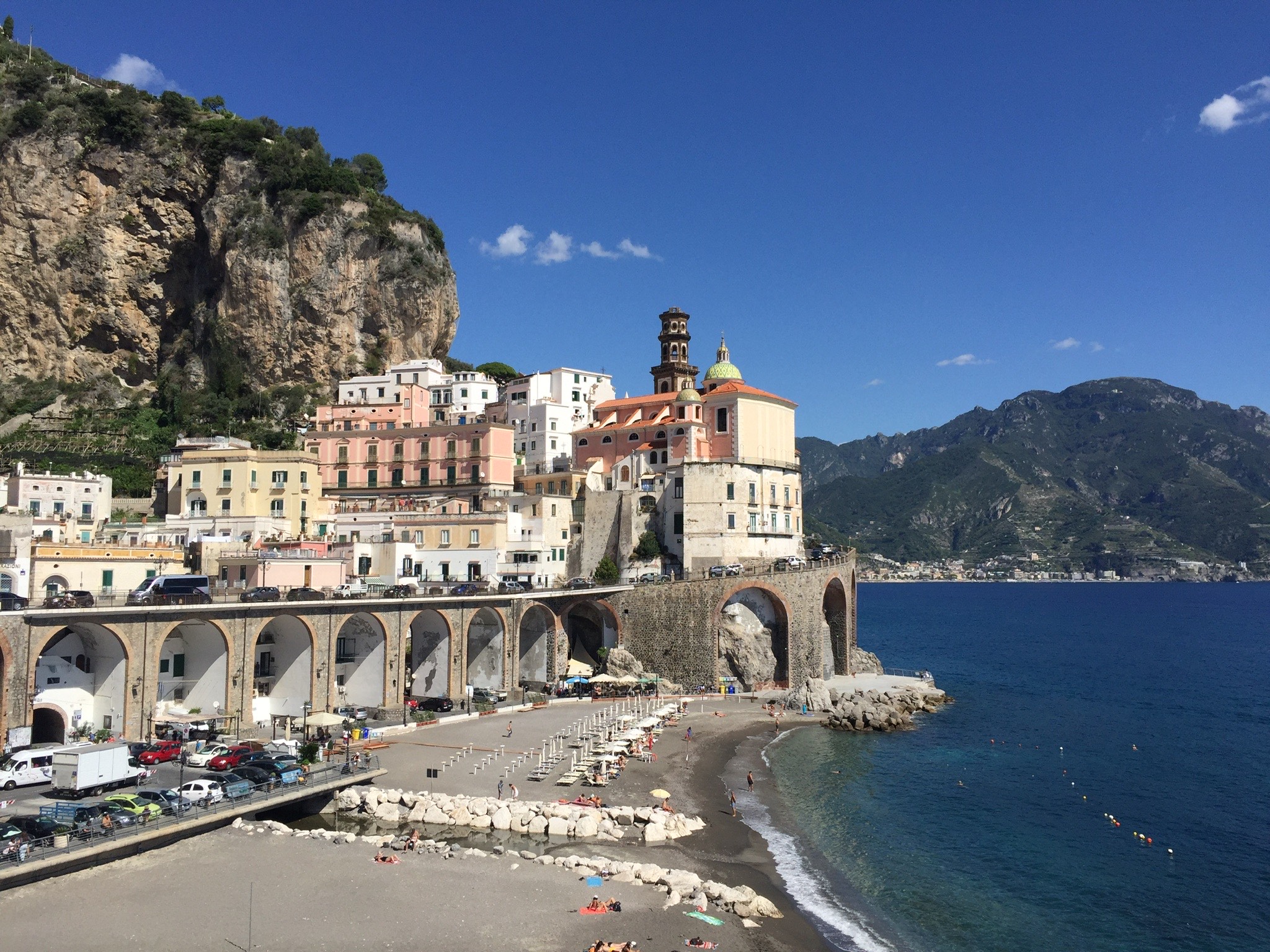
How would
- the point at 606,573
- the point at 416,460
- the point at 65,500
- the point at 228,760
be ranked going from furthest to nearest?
the point at 416,460 < the point at 606,573 < the point at 65,500 < the point at 228,760

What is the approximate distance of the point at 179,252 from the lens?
97750mm

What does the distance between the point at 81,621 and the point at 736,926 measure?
27409 mm

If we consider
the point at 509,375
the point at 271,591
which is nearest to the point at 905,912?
the point at 271,591

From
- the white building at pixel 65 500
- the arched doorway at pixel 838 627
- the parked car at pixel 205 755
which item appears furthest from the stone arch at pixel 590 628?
the white building at pixel 65 500

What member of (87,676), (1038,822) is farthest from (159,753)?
(1038,822)

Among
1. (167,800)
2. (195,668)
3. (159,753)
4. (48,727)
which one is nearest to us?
(167,800)

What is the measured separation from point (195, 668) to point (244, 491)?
Answer: 2641 centimetres

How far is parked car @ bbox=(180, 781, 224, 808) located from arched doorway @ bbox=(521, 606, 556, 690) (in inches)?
1179

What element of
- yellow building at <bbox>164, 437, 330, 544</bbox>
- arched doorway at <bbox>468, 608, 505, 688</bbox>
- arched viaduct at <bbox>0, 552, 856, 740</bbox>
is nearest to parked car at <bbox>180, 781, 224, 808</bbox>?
arched viaduct at <bbox>0, 552, 856, 740</bbox>

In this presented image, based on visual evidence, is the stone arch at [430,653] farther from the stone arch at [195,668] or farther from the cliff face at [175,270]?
the cliff face at [175,270]

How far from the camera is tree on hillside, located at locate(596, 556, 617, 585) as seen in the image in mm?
69000

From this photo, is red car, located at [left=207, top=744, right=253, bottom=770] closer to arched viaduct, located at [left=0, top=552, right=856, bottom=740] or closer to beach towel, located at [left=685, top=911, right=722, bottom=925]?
arched viaduct, located at [left=0, top=552, right=856, bottom=740]

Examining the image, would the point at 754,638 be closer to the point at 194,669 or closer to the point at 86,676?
the point at 194,669

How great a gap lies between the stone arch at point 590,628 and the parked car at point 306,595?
787 inches
